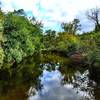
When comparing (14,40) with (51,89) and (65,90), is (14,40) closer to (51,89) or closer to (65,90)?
(51,89)

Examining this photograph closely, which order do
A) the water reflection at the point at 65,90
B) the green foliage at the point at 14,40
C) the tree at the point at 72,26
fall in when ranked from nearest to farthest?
the water reflection at the point at 65,90
the green foliage at the point at 14,40
the tree at the point at 72,26

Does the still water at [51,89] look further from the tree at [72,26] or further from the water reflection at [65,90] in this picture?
the tree at [72,26]

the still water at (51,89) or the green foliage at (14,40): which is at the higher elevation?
the green foliage at (14,40)

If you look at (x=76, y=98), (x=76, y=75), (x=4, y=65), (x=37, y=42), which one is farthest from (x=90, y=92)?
(x=37, y=42)

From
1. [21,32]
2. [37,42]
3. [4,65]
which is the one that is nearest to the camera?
[4,65]

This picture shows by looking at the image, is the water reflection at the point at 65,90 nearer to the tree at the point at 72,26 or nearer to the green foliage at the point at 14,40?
the green foliage at the point at 14,40

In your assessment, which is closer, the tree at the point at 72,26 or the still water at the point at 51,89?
the still water at the point at 51,89

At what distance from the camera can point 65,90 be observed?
68.4ft

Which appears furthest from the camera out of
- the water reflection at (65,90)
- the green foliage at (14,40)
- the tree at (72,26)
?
the tree at (72,26)

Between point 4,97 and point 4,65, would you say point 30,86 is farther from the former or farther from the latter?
point 4,65

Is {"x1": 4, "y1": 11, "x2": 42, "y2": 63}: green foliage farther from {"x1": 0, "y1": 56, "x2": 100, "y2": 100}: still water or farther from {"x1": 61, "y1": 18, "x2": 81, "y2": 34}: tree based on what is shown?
{"x1": 61, "y1": 18, "x2": 81, "y2": 34}: tree

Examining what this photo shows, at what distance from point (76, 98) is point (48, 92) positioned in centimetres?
290

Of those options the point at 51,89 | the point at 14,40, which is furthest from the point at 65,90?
the point at 14,40

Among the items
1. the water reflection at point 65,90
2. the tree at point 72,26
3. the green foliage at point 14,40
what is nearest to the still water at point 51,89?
the water reflection at point 65,90
